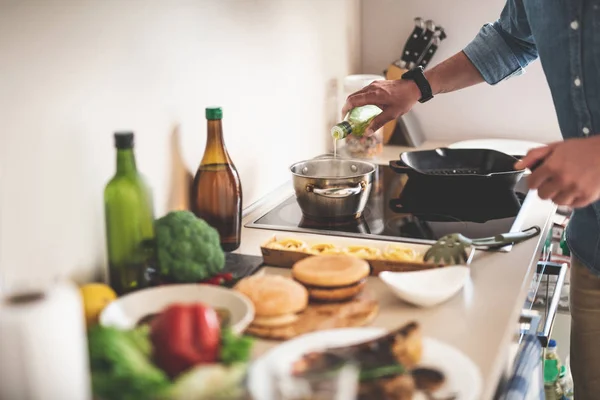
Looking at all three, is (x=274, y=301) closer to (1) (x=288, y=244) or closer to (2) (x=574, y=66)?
(1) (x=288, y=244)

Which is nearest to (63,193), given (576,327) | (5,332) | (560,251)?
(5,332)

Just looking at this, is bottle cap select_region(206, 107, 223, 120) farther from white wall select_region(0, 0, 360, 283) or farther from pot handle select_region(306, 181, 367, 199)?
pot handle select_region(306, 181, 367, 199)

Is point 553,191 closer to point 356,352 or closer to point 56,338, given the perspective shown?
point 356,352

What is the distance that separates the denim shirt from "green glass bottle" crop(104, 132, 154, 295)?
0.86 m

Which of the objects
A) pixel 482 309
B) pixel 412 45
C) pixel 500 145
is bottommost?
pixel 482 309

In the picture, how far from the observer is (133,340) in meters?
0.85

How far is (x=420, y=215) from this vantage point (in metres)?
1.66

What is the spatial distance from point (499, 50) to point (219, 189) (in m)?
0.81

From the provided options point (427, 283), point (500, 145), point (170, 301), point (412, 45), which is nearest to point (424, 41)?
point (412, 45)

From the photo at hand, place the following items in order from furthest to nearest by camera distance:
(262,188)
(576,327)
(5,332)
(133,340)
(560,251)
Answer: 1. (560,251)
2. (262,188)
3. (576,327)
4. (133,340)
5. (5,332)

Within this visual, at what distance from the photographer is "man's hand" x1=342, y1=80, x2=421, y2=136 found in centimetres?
173

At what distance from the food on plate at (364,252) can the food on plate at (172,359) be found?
0.47 metres

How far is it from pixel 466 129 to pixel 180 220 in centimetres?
152

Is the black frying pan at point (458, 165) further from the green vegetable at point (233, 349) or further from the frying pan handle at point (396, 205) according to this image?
the green vegetable at point (233, 349)
